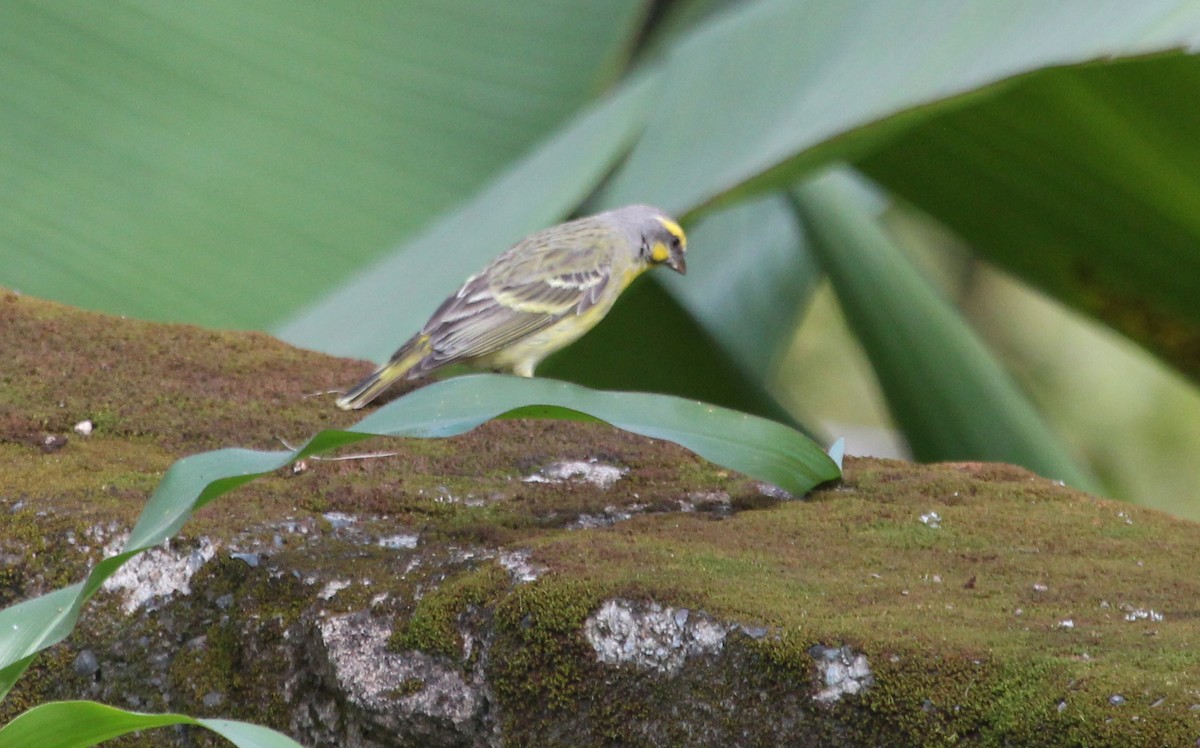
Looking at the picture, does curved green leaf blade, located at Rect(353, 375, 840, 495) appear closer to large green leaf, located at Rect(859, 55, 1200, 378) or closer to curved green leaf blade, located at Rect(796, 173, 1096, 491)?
large green leaf, located at Rect(859, 55, 1200, 378)

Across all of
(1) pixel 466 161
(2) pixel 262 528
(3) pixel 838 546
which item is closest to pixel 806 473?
(3) pixel 838 546

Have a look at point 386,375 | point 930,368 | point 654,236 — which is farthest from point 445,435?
point 654,236

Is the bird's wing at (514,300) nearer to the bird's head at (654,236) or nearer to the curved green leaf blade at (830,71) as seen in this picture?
the bird's head at (654,236)

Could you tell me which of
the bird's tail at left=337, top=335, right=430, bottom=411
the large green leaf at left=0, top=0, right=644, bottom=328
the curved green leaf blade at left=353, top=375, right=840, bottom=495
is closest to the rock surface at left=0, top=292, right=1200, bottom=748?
the curved green leaf blade at left=353, top=375, right=840, bottom=495

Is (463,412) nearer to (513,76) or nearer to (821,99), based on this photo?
(821,99)

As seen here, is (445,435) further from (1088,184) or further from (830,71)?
(1088,184)

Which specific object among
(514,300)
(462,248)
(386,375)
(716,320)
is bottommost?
(386,375)

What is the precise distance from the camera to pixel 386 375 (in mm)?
3273

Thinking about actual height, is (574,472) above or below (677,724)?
above

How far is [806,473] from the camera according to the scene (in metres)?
2.43

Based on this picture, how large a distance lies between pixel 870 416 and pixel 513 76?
481cm

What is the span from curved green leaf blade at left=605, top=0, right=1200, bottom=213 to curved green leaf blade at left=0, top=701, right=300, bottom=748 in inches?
60.1

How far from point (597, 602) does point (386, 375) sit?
1.52 m

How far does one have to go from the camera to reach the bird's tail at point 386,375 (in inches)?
118
